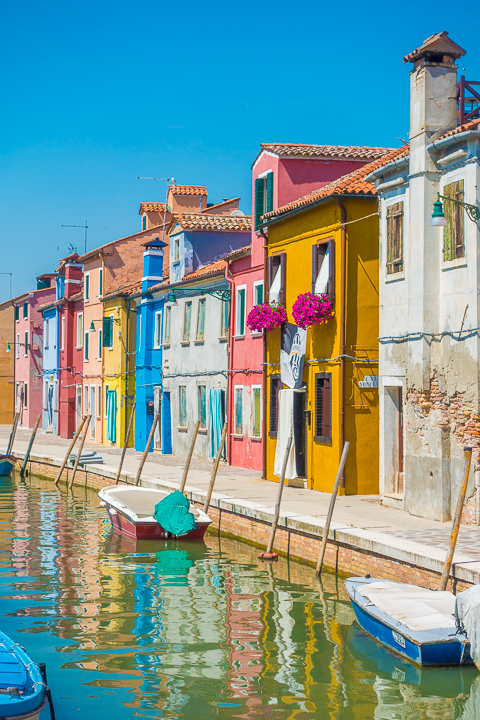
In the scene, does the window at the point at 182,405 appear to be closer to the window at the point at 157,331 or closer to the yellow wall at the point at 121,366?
the window at the point at 157,331

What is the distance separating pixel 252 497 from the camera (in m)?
21.3

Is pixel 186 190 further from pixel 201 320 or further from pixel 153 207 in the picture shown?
pixel 201 320

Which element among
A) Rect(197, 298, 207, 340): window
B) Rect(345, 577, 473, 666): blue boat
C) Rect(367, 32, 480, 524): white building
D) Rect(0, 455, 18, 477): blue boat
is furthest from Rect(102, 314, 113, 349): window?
Rect(345, 577, 473, 666): blue boat

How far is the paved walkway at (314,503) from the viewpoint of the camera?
49.9 ft

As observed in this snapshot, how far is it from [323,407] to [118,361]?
22.2 meters

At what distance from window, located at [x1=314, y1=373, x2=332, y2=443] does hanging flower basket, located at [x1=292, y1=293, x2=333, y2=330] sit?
135cm

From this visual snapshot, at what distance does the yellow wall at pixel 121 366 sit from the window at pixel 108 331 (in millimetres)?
274

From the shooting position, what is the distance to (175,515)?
2027cm

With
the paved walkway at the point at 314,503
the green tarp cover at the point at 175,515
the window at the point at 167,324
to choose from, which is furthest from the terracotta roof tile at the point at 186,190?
the green tarp cover at the point at 175,515

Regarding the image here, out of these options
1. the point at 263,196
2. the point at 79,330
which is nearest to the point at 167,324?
the point at 263,196

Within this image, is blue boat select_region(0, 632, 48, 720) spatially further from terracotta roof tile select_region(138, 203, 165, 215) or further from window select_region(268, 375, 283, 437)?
terracotta roof tile select_region(138, 203, 165, 215)

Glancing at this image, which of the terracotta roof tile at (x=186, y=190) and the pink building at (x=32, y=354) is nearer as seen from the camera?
the terracotta roof tile at (x=186, y=190)

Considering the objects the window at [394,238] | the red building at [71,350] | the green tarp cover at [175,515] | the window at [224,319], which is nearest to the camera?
the window at [394,238]

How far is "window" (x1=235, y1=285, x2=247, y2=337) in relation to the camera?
98.2 ft
